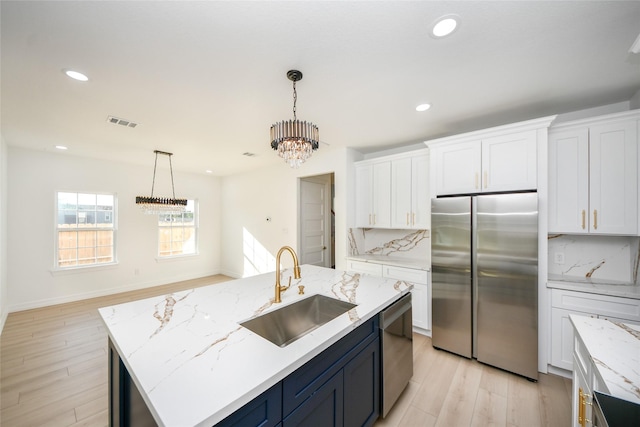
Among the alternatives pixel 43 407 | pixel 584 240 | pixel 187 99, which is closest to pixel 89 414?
pixel 43 407

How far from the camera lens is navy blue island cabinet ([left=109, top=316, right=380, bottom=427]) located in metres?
0.95

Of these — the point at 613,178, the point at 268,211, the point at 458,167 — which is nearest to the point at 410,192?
the point at 458,167

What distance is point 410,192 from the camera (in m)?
3.42

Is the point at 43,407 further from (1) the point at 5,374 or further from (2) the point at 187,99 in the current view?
(2) the point at 187,99

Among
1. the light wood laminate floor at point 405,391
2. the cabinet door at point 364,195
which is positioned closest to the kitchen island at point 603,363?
the light wood laminate floor at point 405,391

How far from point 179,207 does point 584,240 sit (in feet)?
18.2

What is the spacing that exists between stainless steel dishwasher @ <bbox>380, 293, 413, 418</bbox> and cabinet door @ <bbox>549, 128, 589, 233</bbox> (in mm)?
1770

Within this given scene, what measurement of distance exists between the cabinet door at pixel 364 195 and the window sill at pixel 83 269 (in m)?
4.87

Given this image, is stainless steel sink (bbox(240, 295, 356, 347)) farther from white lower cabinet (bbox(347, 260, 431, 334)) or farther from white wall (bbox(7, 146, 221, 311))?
white wall (bbox(7, 146, 221, 311))

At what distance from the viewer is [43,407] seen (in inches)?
78.7

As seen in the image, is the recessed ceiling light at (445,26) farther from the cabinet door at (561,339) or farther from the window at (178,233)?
the window at (178,233)

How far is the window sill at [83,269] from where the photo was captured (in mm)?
4309

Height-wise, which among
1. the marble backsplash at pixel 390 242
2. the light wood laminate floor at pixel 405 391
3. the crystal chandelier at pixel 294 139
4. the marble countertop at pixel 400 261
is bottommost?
the light wood laminate floor at pixel 405 391

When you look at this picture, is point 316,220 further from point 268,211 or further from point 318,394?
point 318,394
